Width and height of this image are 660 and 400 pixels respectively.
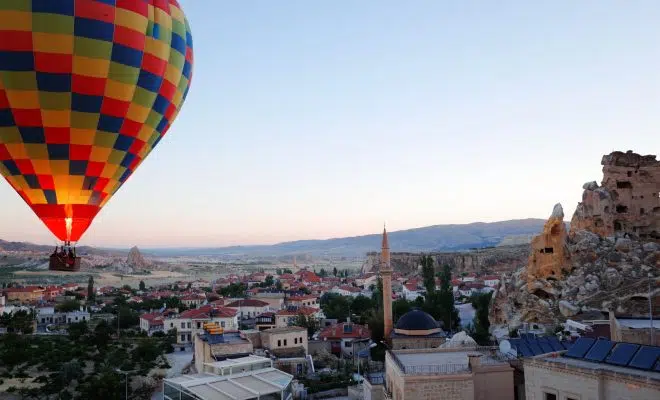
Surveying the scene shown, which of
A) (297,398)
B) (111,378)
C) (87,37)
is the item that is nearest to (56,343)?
(111,378)

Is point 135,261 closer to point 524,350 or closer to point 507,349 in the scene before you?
point 507,349

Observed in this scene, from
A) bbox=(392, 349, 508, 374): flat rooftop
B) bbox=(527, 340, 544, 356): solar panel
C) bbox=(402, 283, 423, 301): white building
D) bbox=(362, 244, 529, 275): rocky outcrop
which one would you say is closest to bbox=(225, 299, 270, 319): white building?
bbox=(402, 283, 423, 301): white building

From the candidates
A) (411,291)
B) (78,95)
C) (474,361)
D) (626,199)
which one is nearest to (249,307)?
(411,291)

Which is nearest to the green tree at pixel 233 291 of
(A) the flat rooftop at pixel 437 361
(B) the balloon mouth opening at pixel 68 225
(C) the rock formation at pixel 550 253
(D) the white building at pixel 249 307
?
(D) the white building at pixel 249 307

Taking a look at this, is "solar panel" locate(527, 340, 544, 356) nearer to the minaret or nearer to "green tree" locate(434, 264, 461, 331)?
the minaret

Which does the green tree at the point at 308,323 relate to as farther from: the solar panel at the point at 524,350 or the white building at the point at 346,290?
the solar panel at the point at 524,350

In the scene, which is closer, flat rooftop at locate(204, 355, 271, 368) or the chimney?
the chimney
